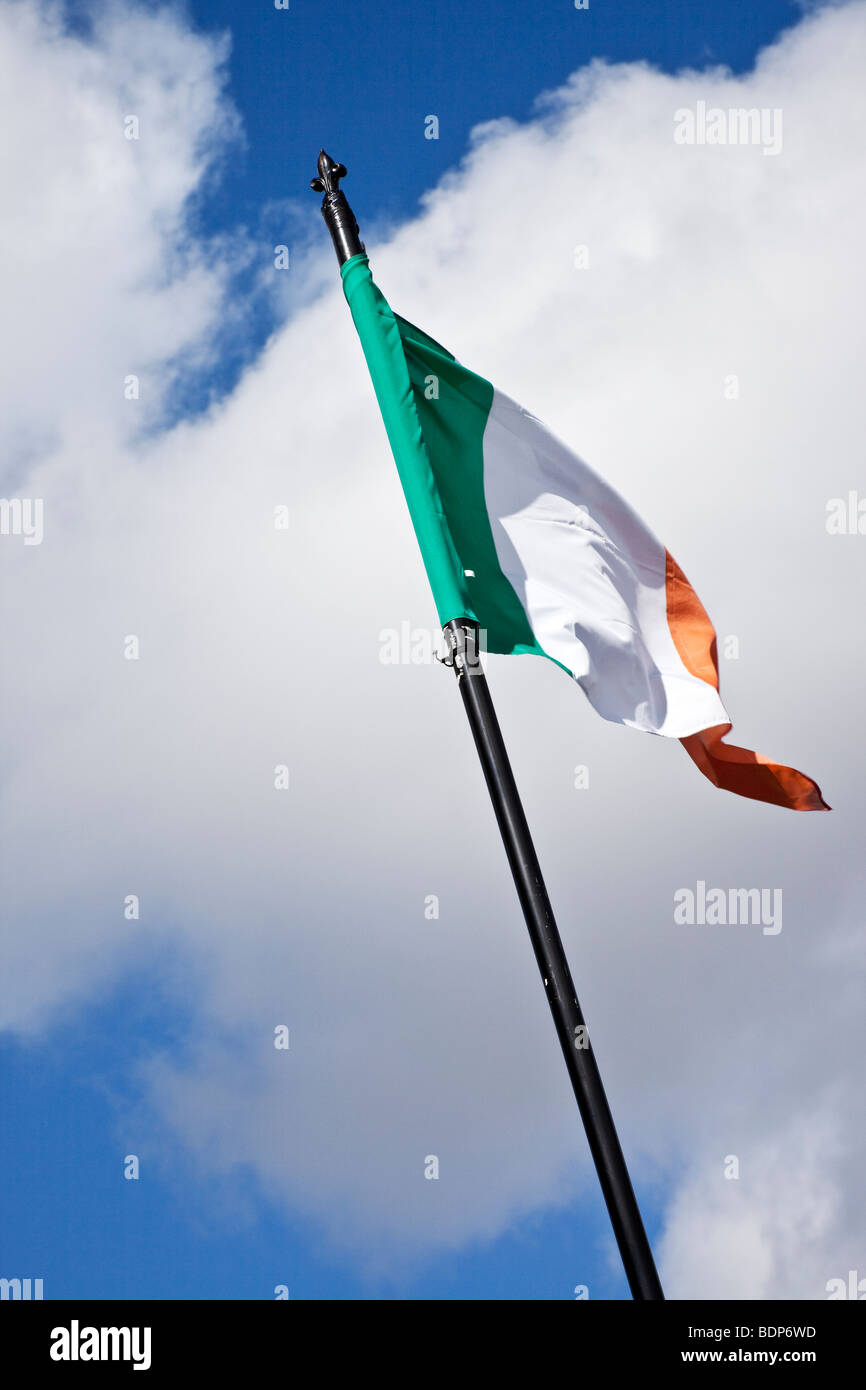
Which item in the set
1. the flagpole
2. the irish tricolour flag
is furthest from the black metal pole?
the irish tricolour flag

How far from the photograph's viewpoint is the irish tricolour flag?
54.2 feet

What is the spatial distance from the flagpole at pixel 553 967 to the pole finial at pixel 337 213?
4590mm

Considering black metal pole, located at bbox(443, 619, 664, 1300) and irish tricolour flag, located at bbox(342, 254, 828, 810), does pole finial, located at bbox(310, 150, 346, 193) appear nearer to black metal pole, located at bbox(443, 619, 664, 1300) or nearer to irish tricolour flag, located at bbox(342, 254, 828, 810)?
irish tricolour flag, located at bbox(342, 254, 828, 810)

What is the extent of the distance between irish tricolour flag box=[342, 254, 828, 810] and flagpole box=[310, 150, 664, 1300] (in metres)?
1.98

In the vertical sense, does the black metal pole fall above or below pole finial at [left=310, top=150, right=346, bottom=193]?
below

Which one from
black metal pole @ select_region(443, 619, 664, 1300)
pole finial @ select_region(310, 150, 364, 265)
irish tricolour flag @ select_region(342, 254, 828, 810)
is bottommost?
black metal pole @ select_region(443, 619, 664, 1300)

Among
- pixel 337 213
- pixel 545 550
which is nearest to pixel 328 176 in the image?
pixel 337 213

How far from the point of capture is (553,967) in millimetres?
13023

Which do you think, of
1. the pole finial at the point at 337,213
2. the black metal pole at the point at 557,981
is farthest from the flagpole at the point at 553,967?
the pole finial at the point at 337,213

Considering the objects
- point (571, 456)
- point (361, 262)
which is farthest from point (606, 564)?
point (361, 262)

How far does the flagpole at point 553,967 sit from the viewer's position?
12.3 m

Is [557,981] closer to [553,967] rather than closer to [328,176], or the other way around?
[553,967]

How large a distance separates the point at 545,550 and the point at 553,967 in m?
6.41
